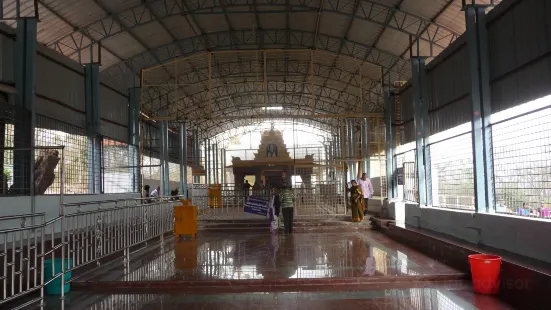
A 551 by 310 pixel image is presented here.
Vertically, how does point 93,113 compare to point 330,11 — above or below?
below

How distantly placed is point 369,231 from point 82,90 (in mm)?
10798

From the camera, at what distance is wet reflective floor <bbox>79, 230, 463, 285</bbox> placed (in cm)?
726

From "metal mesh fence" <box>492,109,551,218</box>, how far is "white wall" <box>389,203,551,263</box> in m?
0.46

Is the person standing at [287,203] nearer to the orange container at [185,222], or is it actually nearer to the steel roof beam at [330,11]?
the orange container at [185,222]

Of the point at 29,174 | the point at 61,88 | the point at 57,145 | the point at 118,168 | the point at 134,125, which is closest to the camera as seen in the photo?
the point at 29,174

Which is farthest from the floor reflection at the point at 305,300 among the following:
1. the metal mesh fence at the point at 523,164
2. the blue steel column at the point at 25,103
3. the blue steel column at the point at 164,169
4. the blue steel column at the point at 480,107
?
the blue steel column at the point at 164,169

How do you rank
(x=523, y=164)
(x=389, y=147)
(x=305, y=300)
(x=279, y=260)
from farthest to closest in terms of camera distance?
(x=389, y=147) < (x=279, y=260) < (x=523, y=164) < (x=305, y=300)

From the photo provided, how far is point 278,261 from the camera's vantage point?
8.67 meters

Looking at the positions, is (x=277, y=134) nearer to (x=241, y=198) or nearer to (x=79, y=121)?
(x=241, y=198)

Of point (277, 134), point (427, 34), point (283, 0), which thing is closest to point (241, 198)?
point (283, 0)

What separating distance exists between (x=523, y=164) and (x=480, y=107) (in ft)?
4.88

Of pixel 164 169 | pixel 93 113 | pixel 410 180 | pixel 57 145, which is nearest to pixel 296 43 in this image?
pixel 164 169

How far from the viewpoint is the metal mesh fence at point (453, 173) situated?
9.95 metres

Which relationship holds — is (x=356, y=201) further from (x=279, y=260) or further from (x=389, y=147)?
(x=279, y=260)
